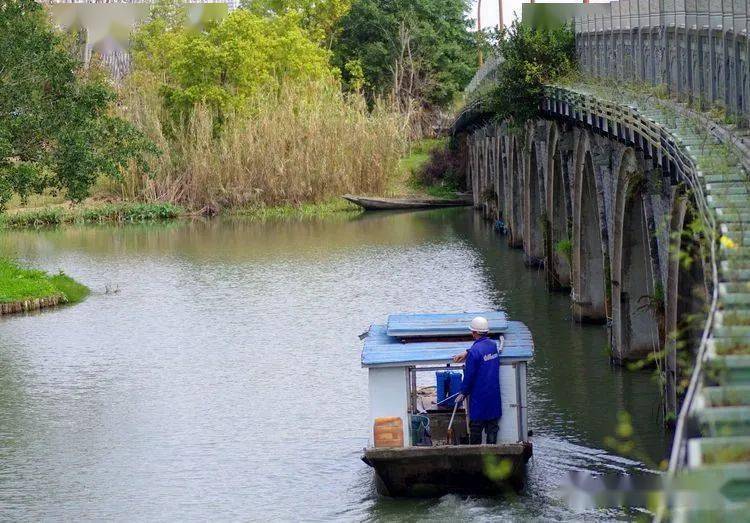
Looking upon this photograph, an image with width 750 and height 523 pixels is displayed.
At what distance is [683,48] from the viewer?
79.8 ft

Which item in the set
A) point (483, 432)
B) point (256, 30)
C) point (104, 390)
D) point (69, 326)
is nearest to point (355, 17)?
point (256, 30)

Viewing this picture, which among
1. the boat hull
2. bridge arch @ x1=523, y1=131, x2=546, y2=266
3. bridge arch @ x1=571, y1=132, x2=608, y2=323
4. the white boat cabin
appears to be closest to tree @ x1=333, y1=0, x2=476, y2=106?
bridge arch @ x1=523, y1=131, x2=546, y2=266

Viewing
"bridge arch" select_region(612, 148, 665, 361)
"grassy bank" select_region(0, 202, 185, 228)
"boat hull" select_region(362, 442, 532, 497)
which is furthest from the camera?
"grassy bank" select_region(0, 202, 185, 228)

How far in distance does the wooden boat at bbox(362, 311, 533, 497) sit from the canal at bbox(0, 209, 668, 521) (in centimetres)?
33

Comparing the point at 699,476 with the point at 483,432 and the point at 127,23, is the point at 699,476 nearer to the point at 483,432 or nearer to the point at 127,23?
the point at 483,432

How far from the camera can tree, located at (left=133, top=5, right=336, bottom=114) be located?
77062 millimetres

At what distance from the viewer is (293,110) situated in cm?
7356

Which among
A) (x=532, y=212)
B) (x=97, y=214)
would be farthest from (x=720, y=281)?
(x=97, y=214)

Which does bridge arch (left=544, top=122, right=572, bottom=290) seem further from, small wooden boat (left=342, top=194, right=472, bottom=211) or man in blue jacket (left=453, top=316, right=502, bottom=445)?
small wooden boat (left=342, top=194, right=472, bottom=211)

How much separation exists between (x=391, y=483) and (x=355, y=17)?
3149 inches

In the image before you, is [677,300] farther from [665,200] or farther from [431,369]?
[431,369]

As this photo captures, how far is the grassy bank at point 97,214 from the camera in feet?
228

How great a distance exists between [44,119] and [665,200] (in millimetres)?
→ 20191

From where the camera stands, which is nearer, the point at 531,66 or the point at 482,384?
the point at 482,384
